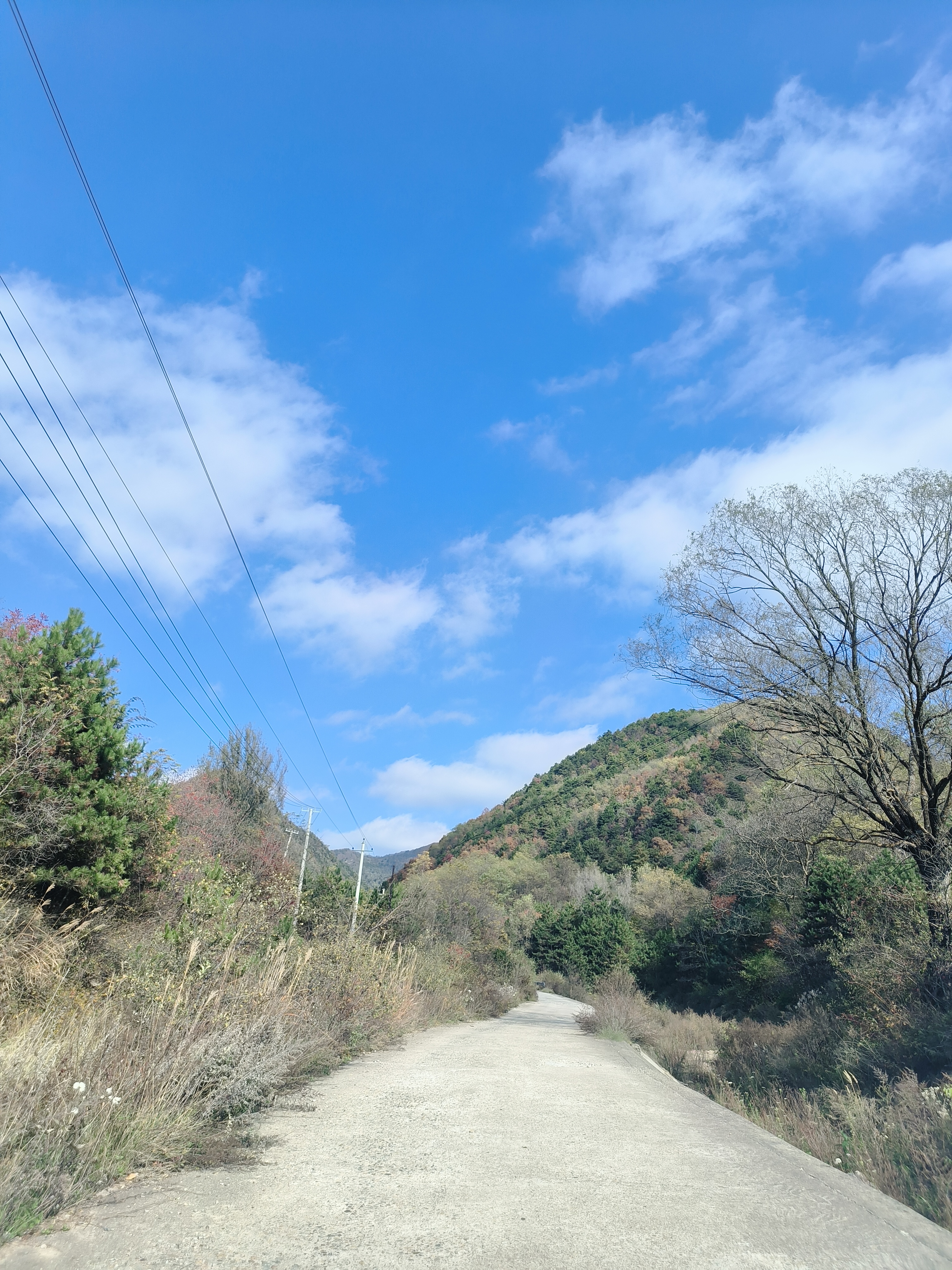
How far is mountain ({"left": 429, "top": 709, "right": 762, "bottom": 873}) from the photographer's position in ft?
222

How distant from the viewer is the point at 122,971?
7637 mm

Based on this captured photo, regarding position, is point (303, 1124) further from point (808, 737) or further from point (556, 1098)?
point (808, 737)

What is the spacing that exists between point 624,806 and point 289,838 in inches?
2044

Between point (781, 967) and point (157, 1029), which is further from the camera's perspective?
point (781, 967)

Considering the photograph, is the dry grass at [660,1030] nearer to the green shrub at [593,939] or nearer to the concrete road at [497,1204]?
the concrete road at [497,1204]

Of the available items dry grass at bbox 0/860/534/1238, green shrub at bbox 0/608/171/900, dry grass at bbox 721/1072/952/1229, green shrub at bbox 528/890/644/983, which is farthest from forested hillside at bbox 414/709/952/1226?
green shrub at bbox 0/608/171/900

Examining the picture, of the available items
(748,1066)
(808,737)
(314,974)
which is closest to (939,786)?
(808,737)

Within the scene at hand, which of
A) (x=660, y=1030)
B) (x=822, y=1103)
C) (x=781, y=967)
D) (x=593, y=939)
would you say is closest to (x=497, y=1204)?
(x=822, y=1103)

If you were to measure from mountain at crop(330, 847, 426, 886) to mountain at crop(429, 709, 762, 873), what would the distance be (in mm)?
9137

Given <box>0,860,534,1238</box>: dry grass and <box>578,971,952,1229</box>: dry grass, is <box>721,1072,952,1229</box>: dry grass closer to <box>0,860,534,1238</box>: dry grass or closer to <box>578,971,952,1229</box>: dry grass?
<box>578,971,952,1229</box>: dry grass

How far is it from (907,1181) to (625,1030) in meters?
15.7

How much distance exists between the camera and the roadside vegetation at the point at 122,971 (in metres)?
4.11

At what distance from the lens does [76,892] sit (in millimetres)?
9727

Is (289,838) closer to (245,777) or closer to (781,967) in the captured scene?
(245,777)
